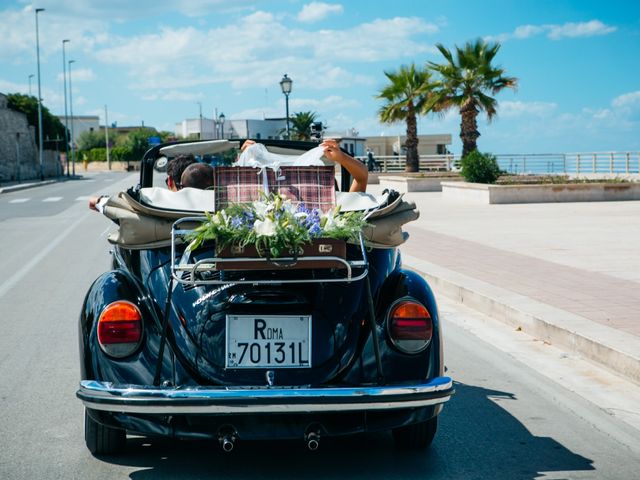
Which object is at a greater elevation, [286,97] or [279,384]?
[286,97]

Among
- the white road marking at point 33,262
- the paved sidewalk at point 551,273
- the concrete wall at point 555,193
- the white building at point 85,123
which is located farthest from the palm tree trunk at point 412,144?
the white building at point 85,123

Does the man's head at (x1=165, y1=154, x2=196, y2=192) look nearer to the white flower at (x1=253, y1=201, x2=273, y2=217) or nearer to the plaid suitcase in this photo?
the plaid suitcase

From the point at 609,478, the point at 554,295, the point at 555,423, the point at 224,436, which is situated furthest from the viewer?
the point at 554,295

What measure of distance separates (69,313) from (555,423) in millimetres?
5473

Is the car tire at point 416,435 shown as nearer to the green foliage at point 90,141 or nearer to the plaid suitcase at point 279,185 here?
the plaid suitcase at point 279,185

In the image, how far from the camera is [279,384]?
3.95 m

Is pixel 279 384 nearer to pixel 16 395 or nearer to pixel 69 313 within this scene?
pixel 16 395

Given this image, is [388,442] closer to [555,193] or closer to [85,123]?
[555,193]

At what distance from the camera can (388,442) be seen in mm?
4727

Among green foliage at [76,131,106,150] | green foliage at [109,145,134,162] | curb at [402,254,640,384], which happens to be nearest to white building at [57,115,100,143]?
green foliage at [76,131,106,150]

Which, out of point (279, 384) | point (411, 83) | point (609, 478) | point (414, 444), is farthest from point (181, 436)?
point (411, 83)

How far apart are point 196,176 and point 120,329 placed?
158 cm

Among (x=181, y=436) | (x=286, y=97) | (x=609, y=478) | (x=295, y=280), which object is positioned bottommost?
(x=609, y=478)

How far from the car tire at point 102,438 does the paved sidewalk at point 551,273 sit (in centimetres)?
351
